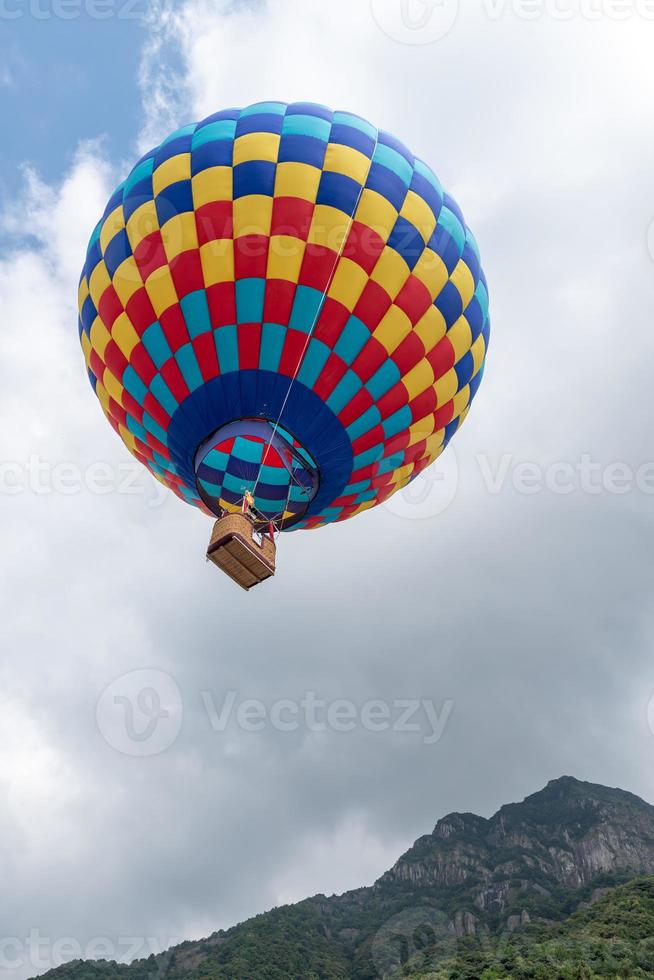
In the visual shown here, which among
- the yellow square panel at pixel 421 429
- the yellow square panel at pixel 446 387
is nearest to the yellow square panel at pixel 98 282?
the yellow square panel at pixel 421 429

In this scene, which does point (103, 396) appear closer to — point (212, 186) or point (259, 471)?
point (259, 471)

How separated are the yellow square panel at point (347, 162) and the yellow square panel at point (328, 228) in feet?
2.35

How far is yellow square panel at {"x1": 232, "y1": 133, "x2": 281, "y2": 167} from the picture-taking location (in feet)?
36.6

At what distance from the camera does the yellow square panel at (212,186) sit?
36.2 feet

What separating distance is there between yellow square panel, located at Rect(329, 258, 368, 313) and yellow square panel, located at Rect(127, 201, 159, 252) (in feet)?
9.41

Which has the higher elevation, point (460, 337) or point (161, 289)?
point (161, 289)

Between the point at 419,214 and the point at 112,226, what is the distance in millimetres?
4880

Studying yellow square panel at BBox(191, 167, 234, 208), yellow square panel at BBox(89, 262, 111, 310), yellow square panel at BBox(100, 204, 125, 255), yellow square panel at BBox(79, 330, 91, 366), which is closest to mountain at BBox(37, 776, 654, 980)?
yellow square panel at BBox(79, 330, 91, 366)

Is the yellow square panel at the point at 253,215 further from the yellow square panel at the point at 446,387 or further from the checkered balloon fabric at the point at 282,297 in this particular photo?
the yellow square panel at the point at 446,387

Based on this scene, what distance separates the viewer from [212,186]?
11109 millimetres

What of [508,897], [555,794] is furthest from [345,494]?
[555,794]

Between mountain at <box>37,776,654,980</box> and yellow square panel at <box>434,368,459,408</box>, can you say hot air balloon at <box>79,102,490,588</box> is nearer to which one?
yellow square panel at <box>434,368,459,408</box>

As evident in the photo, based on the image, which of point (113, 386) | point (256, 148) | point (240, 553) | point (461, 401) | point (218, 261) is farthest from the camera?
point (461, 401)

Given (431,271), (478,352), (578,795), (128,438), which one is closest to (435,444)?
(478,352)
